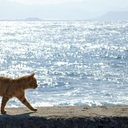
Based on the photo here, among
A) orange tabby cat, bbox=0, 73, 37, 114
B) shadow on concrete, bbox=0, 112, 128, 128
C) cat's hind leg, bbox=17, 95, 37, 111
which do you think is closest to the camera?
shadow on concrete, bbox=0, 112, 128, 128

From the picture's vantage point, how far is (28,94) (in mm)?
25391

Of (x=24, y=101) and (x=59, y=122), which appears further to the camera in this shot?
(x=24, y=101)

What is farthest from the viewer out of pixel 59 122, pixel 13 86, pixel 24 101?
pixel 24 101

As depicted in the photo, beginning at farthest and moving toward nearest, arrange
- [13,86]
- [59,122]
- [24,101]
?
1. [24,101]
2. [13,86]
3. [59,122]

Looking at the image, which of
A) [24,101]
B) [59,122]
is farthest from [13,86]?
[59,122]

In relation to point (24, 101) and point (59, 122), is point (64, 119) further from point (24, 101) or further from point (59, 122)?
point (24, 101)

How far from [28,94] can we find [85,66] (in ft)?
59.9

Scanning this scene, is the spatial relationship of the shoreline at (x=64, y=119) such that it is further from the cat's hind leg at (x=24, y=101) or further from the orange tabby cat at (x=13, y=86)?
the orange tabby cat at (x=13, y=86)

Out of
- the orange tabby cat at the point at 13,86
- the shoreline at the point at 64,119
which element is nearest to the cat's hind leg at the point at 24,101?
the orange tabby cat at the point at 13,86

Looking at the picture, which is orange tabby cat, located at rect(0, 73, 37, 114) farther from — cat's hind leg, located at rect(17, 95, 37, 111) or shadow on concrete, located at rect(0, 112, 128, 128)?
shadow on concrete, located at rect(0, 112, 128, 128)

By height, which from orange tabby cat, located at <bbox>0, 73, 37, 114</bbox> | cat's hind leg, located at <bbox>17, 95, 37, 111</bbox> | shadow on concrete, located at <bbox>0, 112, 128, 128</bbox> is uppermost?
orange tabby cat, located at <bbox>0, 73, 37, 114</bbox>

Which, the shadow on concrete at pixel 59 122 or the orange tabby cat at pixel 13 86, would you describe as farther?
the orange tabby cat at pixel 13 86

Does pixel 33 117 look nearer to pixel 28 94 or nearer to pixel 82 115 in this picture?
pixel 82 115

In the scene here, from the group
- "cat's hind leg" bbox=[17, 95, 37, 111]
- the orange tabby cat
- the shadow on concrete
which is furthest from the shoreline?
the orange tabby cat
